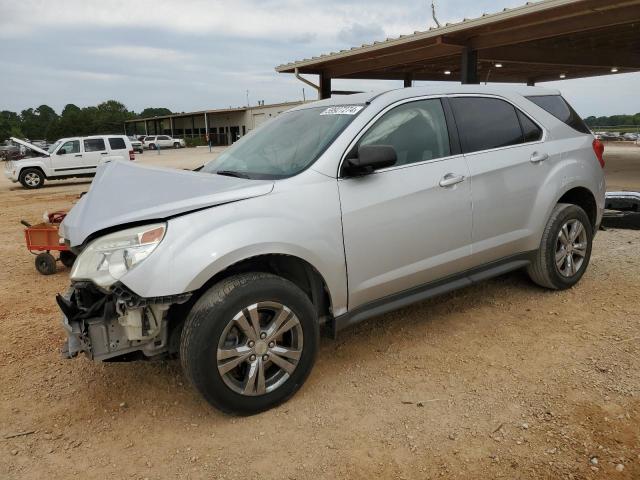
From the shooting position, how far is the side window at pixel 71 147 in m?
Result: 17.3

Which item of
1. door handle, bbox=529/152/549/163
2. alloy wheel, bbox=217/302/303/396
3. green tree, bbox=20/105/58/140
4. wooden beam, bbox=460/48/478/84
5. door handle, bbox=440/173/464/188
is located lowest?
alloy wheel, bbox=217/302/303/396

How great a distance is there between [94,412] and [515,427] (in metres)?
2.34

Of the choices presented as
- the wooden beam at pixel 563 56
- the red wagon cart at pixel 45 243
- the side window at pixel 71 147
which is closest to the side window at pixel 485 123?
the red wagon cart at pixel 45 243

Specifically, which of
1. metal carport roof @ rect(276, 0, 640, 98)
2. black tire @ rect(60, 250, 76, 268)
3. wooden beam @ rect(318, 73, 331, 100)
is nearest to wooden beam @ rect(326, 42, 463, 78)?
metal carport roof @ rect(276, 0, 640, 98)

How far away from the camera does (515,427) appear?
8.34 feet

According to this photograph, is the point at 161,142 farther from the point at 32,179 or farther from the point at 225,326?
the point at 225,326

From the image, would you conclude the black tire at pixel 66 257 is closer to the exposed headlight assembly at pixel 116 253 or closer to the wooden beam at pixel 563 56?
the exposed headlight assembly at pixel 116 253

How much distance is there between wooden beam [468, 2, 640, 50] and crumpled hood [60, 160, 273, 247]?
852 centimetres

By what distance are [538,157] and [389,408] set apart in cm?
239

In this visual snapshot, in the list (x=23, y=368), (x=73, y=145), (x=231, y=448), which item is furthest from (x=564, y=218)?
(x=73, y=145)

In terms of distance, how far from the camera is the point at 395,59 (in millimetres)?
13711

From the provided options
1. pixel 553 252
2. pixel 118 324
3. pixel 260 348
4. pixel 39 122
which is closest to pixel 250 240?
pixel 260 348

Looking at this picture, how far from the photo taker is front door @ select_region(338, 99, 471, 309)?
2996 mm

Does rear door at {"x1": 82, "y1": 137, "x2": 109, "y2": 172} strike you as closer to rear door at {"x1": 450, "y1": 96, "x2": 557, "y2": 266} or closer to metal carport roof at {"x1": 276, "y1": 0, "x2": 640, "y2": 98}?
metal carport roof at {"x1": 276, "y1": 0, "x2": 640, "y2": 98}
